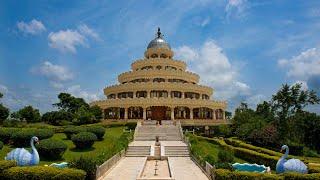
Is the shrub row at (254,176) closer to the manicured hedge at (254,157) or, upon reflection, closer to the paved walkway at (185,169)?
the paved walkway at (185,169)

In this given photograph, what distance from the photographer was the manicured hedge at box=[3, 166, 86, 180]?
18.3 m

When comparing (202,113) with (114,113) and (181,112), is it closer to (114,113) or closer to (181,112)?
(181,112)

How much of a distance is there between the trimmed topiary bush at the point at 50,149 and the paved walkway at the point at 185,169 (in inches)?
343

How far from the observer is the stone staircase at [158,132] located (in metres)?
A: 41.6

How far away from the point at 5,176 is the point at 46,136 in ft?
54.3

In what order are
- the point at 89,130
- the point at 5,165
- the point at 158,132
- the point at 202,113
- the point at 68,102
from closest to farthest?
the point at 5,165
the point at 89,130
the point at 158,132
the point at 202,113
the point at 68,102

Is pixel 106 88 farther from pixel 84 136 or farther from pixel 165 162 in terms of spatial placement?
pixel 165 162

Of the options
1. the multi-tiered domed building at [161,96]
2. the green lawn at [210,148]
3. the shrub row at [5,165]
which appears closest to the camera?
the shrub row at [5,165]

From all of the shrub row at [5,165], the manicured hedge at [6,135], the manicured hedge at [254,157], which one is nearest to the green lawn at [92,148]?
the manicured hedge at [6,135]

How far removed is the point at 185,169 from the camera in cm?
2603

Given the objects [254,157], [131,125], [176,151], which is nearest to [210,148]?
[176,151]

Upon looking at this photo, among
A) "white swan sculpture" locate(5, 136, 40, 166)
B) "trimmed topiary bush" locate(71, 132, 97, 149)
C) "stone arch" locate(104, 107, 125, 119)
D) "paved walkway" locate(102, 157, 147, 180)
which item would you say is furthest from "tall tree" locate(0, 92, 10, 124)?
"white swan sculpture" locate(5, 136, 40, 166)

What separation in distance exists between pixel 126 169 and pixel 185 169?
13.1ft

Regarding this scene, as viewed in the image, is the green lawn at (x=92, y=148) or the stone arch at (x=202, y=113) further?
the stone arch at (x=202, y=113)
